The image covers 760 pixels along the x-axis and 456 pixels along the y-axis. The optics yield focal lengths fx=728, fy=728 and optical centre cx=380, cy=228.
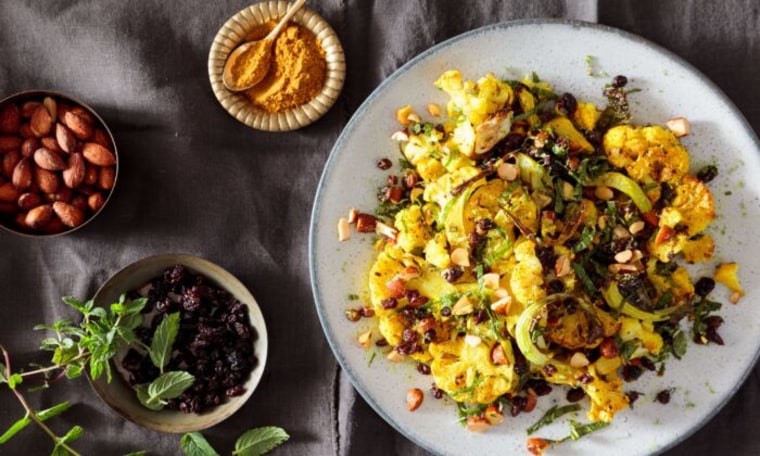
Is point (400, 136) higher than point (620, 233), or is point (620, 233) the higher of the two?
point (400, 136)

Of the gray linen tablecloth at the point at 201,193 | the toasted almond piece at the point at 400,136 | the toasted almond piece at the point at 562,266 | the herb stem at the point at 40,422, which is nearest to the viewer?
the toasted almond piece at the point at 562,266

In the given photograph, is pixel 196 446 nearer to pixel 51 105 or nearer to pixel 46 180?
pixel 46 180

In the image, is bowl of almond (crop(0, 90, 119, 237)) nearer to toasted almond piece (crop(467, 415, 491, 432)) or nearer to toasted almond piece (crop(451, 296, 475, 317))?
toasted almond piece (crop(451, 296, 475, 317))

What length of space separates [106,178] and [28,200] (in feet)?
0.88

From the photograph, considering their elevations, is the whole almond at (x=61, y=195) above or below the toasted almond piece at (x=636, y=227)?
below

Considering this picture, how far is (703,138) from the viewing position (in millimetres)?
2328

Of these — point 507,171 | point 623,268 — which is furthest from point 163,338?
point 623,268

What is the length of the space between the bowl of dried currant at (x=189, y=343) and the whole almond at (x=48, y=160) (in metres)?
0.42

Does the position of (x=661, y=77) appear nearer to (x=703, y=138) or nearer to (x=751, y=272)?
(x=703, y=138)

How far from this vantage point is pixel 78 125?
2479 mm

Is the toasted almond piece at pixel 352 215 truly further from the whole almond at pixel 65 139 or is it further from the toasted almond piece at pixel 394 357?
the whole almond at pixel 65 139

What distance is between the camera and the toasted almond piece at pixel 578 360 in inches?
89.6

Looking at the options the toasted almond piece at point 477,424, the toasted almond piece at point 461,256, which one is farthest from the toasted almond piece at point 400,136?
the toasted almond piece at point 477,424

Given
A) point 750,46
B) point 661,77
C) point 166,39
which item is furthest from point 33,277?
point 750,46
